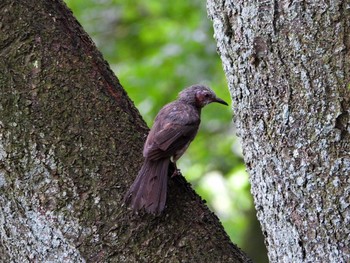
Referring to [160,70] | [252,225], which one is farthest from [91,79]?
[252,225]

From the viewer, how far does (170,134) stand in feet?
12.3

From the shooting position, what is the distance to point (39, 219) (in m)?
2.99

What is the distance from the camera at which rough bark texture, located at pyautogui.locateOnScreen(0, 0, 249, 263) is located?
2.98 m

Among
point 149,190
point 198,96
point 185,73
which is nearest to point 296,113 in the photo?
point 149,190

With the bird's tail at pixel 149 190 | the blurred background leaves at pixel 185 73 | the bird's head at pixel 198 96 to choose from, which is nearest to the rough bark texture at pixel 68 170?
the bird's tail at pixel 149 190

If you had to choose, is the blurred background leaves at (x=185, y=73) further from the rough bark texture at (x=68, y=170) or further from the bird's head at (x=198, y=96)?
the rough bark texture at (x=68, y=170)

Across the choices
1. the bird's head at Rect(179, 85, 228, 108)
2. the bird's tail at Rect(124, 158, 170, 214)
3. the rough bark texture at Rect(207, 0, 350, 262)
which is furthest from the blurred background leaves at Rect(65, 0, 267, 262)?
the rough bark texture at Rect(207, 0, 350, 262)

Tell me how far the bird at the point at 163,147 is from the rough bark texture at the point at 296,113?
52cm

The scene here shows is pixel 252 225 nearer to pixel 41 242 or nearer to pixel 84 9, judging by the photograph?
pixel 84 9

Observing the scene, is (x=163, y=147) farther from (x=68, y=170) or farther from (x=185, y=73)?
(x=185, y=73)

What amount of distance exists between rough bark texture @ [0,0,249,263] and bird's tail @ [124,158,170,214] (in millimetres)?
40

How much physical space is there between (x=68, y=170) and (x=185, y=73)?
443 centimetres

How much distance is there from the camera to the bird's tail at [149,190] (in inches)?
121

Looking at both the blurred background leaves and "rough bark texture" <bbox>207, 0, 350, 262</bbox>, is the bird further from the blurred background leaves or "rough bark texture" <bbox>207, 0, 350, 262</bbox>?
the blurred background leaves
